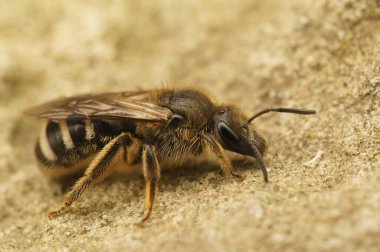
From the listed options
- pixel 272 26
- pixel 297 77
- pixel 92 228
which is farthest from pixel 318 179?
pixel 272 26

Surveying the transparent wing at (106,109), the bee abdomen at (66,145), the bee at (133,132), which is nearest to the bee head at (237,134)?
the bee at (133,132)

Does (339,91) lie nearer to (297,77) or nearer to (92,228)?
(297,77)

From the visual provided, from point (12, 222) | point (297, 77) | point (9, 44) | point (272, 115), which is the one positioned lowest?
point (12, 222)

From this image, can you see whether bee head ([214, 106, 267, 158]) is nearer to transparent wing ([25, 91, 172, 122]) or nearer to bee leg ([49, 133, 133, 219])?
transparent wing ([25, 91, 172, 122])

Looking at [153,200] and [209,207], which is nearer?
[209,207]

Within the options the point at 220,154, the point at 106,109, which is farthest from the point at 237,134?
the point at 106,109

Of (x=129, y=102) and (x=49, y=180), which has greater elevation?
(x=129, y=102)
